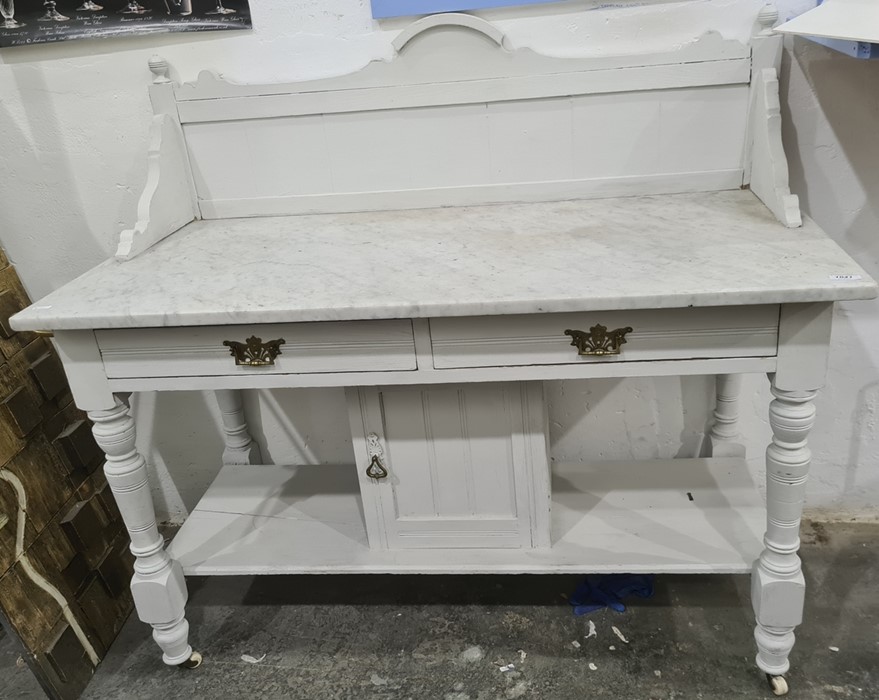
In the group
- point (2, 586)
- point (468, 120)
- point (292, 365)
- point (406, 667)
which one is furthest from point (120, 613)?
point (468, 120)

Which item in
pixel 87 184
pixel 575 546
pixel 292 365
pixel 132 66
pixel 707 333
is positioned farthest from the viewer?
pixel 87 184

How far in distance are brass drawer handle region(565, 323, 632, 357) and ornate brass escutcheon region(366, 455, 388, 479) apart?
0.53 m

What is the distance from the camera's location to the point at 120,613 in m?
1.92

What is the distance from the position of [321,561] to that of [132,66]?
47.9 inches

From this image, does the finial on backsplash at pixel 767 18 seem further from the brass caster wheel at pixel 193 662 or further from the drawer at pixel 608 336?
the brass caster wheel at pixel 193 662

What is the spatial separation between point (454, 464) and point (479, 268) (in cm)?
46

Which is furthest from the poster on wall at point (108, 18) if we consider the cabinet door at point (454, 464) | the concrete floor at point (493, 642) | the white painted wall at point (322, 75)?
the concrete floor at point (493, 642)

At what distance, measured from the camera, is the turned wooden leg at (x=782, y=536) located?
132cm

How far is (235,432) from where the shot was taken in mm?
2084

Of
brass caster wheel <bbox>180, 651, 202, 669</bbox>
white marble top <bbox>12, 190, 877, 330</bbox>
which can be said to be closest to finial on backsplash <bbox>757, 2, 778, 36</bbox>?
white marble top <bbox>12, 190, 877, 330</bbox>

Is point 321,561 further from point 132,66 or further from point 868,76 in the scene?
point 868,76

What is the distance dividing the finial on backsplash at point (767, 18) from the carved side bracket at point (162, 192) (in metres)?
1.27

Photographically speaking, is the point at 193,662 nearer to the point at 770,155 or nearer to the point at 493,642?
the point at 493,642

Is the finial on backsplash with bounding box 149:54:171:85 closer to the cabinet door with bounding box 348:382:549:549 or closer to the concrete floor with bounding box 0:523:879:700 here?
the cabinet door with bounding box 348:382:549:549
